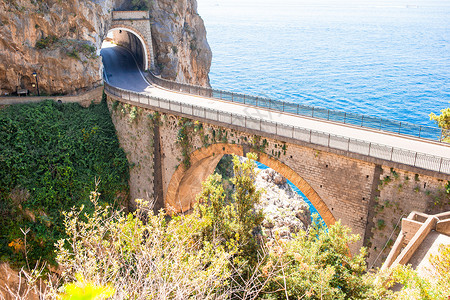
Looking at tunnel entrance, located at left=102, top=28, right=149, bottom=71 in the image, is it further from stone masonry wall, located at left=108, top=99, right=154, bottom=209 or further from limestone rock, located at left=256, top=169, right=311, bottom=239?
limestone rock, located at left=256, top=169, right=311, bottom=239

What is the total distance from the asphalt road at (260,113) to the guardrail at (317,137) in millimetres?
1669

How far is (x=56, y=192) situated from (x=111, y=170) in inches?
183

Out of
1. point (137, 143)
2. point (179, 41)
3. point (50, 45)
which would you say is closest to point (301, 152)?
point (137, 143)

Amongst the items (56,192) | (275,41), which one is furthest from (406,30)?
(56,192)

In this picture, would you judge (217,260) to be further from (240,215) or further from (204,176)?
(204,176)

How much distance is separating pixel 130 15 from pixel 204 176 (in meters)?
17.9

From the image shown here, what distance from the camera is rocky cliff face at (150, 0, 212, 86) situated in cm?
3988

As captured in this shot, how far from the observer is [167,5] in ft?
132

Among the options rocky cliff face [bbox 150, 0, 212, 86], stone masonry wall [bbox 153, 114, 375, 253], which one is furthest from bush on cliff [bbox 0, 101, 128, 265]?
rocky cliff face [bbox 150, 0, 212, 86]

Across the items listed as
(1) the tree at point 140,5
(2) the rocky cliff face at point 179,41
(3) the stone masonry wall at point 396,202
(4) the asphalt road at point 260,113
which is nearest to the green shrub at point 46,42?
(4) the asphalt road at point 260,113

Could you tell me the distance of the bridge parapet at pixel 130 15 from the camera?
119 ft

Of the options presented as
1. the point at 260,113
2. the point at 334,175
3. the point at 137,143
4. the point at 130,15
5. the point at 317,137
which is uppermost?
the point at 130,15

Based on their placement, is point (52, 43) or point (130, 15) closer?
point (52, 43)

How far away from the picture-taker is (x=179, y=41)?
42.6 m
